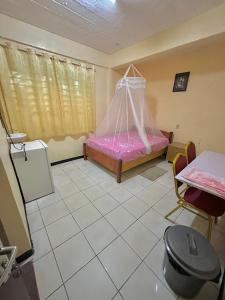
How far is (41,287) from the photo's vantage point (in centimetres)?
108

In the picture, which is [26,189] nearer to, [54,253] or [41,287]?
[54,253]

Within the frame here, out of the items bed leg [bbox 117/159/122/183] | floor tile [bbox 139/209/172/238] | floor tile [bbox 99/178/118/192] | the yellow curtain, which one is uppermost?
the yellow curtain

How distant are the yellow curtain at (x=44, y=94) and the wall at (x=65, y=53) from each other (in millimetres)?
199

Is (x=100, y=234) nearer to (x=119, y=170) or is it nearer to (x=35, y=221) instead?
(x=35, y=221)

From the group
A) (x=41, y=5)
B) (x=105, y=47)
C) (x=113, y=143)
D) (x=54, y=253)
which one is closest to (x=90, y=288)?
(x=54, y=253)

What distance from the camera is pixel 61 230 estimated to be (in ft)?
5.15

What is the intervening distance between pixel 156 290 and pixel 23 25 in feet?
12.5

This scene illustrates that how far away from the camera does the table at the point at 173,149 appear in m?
3.15

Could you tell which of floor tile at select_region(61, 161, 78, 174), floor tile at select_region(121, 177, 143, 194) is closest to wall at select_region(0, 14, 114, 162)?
floor tile at select_region(61, 161, 78, 174)

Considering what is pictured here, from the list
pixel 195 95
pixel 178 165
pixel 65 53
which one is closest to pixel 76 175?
pixel 178 165

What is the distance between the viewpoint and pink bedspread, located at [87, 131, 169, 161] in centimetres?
250

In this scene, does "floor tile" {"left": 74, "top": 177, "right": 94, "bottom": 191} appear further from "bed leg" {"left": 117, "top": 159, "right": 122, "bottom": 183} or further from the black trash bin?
the black trash bin

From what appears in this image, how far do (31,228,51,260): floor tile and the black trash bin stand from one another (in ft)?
3.84

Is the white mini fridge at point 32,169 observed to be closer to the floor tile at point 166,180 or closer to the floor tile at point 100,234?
the floor tile at point 100,234
